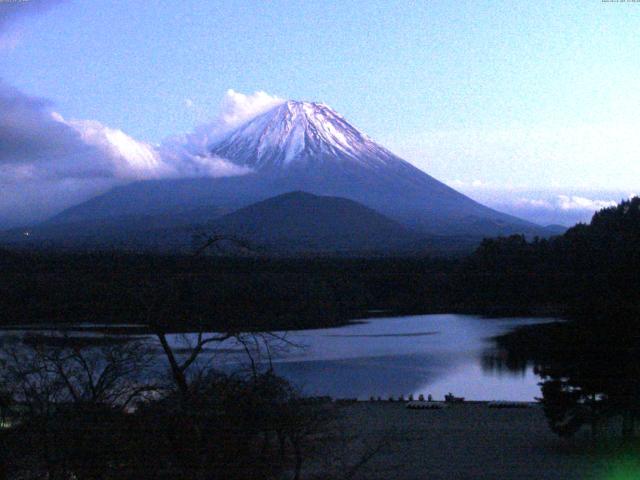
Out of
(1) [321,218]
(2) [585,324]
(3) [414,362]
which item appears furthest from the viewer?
(1) [321,218]

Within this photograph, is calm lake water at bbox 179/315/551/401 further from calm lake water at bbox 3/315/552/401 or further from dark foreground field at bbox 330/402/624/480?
dark foreground field at bbox 330/402/624/480

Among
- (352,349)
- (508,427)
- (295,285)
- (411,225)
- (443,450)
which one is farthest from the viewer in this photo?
(411,225)

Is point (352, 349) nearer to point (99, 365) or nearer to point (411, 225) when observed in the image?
point (99, 365)

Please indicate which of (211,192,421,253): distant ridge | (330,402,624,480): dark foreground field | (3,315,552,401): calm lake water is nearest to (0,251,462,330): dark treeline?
(330,402,624,480): dark foreground field

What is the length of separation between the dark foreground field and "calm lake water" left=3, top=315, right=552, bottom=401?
4.01ft

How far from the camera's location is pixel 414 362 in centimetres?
1402

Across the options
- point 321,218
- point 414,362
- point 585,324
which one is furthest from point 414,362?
point 321,218

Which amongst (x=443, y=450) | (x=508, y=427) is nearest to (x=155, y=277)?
(x=443, y=450)

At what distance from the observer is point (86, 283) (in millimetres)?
4008

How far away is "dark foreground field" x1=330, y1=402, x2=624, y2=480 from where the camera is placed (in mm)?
5495

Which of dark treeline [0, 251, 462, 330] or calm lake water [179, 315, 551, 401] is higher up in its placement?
dark treeline [0, 251, 462, 330]

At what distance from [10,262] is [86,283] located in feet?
2.46

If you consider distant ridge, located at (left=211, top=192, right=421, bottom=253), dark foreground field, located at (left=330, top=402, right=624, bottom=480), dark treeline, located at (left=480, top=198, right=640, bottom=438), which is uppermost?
distant ridge, located at (left=211, top=192, right=421, bottom=253)

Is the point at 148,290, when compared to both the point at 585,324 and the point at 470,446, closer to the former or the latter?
the point at 470,446
